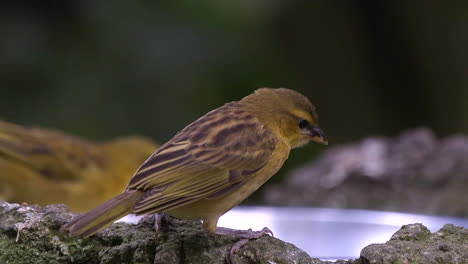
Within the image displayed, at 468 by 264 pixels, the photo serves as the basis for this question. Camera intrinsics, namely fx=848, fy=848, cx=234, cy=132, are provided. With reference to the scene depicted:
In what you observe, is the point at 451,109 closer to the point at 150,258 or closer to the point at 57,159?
the point at 57,159

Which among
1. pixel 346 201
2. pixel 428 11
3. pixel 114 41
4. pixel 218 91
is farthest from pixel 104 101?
pixel 428 11

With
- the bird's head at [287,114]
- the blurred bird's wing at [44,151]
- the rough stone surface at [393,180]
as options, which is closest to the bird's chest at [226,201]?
the bird's head at [287,114]

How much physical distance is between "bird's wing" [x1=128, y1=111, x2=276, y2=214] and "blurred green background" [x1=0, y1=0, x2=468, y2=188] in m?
3.82

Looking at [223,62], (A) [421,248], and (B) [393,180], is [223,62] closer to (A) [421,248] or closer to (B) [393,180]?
(B) [393,180]

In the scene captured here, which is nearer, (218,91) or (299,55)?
(218,91)

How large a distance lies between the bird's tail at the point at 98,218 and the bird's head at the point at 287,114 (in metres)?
0.80

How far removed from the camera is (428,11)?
9.25 metres

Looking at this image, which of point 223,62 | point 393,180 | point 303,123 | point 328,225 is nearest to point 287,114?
point 303,123

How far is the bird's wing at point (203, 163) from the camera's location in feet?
9.05

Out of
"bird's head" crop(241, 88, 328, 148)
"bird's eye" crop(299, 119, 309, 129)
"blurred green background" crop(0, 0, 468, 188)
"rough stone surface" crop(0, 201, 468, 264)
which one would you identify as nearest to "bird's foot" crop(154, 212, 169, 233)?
"rough stone surface" crop(0, 201, 468, 264)

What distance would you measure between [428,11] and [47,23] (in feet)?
14.3

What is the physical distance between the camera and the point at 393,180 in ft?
17.7

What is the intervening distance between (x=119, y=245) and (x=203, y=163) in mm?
421

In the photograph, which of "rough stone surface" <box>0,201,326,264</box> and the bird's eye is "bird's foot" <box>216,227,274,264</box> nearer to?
"rough stone surface" <box>0,201,326,264</box>
